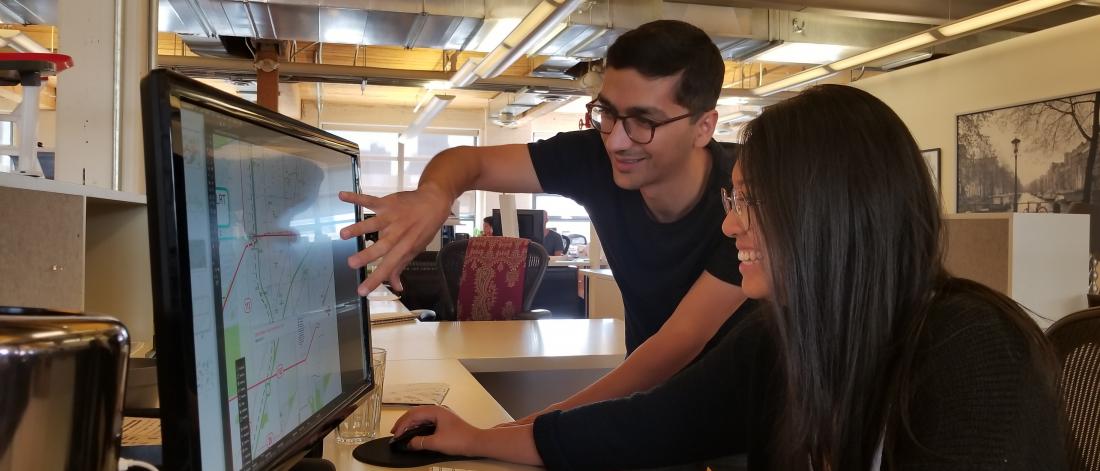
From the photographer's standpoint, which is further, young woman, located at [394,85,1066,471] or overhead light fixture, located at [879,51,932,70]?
overhead light fixture, located at [879,51,932,70]

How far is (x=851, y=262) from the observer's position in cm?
75

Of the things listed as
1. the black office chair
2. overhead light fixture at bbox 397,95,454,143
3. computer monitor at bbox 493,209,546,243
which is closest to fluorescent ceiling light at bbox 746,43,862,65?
computer monitor at bbox 493,209,546,243

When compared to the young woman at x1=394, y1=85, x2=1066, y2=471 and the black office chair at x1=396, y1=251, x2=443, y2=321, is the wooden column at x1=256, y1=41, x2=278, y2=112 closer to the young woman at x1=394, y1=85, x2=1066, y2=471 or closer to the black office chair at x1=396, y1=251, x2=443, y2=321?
the black office chair at x1=396, y1=251, x2=443, y2=321

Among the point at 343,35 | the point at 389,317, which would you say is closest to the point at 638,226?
the point at 389,317

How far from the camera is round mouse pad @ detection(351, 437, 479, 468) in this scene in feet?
3.37

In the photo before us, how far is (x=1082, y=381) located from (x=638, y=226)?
2.69ft

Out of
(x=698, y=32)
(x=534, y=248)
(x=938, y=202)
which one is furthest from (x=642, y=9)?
(x=938, y=202)

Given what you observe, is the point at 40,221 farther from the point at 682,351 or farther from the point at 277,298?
the point at 682,351

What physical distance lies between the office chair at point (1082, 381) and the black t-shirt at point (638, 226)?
62 cm

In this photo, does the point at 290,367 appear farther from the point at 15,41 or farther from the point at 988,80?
the point at 988,80

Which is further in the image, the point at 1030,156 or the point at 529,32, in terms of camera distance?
the point at 1030,156

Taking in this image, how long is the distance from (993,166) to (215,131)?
7.13 metres

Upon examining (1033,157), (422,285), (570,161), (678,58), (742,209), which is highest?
(1033,157)

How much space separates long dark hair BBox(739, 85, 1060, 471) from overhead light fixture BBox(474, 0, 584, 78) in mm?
3899
